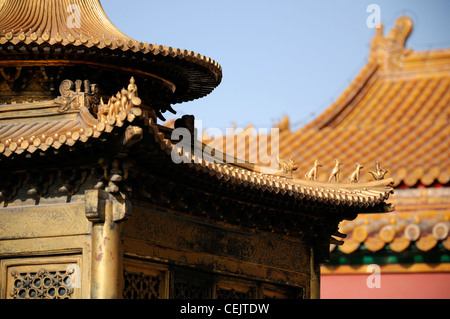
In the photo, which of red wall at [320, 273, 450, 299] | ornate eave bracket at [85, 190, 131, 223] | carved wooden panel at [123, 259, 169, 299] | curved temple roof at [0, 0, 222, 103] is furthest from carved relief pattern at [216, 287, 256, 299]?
red wall at [320, 273, 450, 299]

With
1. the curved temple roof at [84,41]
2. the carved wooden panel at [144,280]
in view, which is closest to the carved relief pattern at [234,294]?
the carved wooden panel at [144,280]

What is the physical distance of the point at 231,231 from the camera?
13.6 meters

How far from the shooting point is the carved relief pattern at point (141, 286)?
38.5 ft

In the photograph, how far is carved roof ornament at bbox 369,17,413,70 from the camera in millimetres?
27094

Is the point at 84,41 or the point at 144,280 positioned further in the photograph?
the point at 144,280

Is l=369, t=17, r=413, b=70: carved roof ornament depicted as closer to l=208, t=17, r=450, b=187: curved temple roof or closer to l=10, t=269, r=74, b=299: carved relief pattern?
l=208, t=17, r=450, b=187: curved temple roof

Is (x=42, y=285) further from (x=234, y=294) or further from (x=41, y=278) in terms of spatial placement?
(x=234, y=294)

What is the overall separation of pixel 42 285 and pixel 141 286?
1.17 meters

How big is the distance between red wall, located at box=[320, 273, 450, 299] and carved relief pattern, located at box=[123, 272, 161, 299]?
8.81 metres

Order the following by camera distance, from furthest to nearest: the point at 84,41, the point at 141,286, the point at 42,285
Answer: the point at 141,286 → the point at 84,41 → the point at 42,285

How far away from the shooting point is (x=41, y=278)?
11.5 meters

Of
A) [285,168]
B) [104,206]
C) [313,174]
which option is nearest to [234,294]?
[285,168]
